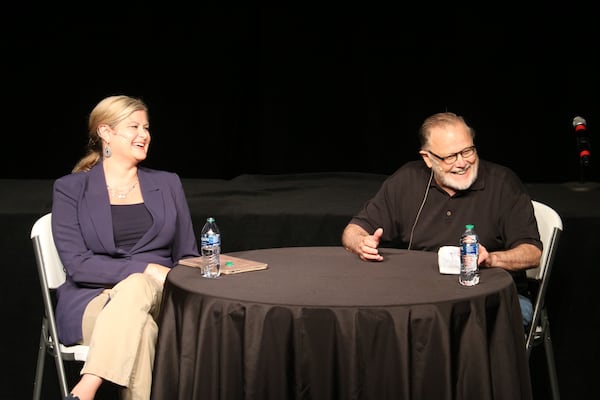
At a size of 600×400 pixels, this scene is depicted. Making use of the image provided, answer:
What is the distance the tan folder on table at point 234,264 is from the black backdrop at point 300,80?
2.67 metres

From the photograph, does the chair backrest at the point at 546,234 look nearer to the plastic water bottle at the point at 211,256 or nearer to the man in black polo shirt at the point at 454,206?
the man in black polo shirt at the point at 454,206

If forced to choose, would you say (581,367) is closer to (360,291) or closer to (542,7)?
(360,291)

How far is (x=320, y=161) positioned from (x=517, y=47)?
4.75 ft

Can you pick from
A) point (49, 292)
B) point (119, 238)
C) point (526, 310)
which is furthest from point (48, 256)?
point (526, 310)

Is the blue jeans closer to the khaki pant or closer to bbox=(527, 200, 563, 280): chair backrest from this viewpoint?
bbox=(527, 200, 563, 280): chair backrest

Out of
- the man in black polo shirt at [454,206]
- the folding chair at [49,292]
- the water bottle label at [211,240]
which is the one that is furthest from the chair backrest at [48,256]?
the man in black polo shirt at [454,206]

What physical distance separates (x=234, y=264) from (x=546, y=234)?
1.36m

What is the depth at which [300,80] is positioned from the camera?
609 cm

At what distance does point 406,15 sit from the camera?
596 cm

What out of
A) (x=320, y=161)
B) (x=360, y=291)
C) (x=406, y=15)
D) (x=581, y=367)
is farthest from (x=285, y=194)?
(x=360, y=291)

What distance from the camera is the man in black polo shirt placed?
3826mm

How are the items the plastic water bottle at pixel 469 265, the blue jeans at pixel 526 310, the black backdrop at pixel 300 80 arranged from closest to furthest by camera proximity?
1. the plastic water bottle at pixel 469 265
2. the blue jeans at pixel 526 310
3. the black backdrop at pixel 300 80

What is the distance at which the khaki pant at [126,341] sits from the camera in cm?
332

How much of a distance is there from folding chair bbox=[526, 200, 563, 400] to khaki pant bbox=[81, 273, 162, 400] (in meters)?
1.46
